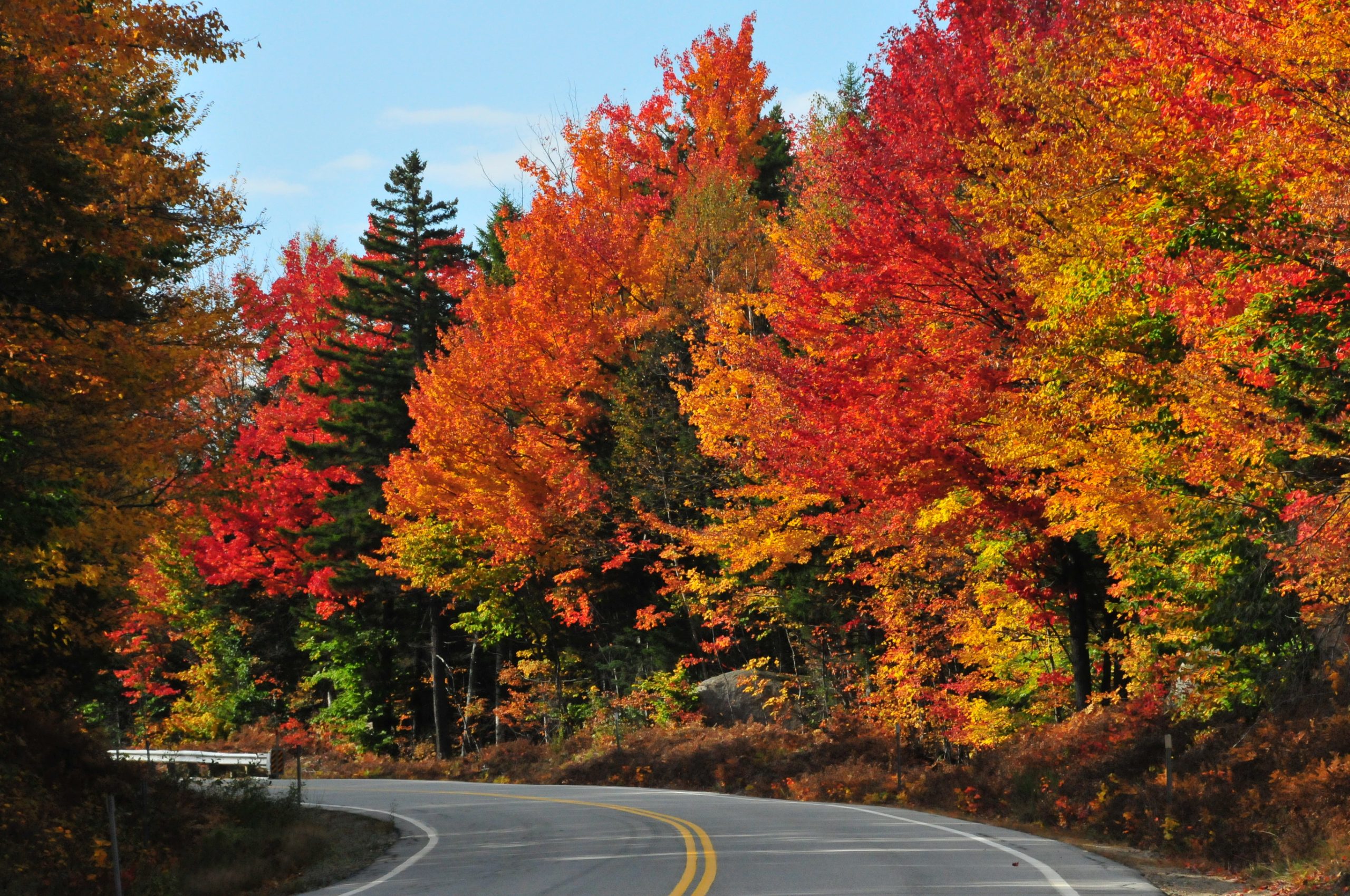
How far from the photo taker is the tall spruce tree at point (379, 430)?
38.2 meters

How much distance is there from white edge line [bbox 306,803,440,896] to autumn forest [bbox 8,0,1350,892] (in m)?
4.87

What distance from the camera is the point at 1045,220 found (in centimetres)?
1378

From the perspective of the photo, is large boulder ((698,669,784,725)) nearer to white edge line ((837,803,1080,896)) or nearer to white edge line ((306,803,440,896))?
white edge line ((837,803,1080,896))

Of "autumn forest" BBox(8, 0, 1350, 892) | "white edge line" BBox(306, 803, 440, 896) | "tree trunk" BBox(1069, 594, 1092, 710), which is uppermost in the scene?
"autumn forest" BBox(8, 0, 1350, 892)

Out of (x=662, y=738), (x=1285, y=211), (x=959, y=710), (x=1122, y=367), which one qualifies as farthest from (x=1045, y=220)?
(x=662, y=738)

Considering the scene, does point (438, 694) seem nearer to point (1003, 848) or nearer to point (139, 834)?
point (139, 834)

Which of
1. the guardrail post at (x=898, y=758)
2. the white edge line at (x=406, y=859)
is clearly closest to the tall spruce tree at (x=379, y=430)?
the white edge line at (x=406, y=859)

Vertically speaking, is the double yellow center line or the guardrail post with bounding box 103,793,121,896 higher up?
the guardrail post with bounding box 103,793,121,896

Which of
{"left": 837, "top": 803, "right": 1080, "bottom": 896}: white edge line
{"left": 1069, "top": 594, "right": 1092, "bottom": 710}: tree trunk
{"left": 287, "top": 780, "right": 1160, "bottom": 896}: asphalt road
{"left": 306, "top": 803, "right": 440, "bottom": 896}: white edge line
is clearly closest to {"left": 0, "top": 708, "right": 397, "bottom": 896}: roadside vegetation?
{"left": 306, "top": 803, "right": 440, "bottom": 896}: white edge line

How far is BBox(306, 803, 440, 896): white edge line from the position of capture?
11.4 metres

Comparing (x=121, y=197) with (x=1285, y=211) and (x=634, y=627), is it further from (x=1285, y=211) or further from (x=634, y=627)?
(x=634, y=627)

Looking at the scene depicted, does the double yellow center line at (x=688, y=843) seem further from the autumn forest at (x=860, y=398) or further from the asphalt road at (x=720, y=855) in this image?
the autumn forest at (x=860, y=398)

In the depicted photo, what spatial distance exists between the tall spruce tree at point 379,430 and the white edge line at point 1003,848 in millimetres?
22594

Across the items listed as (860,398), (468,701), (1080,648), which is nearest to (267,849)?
(860,398)
